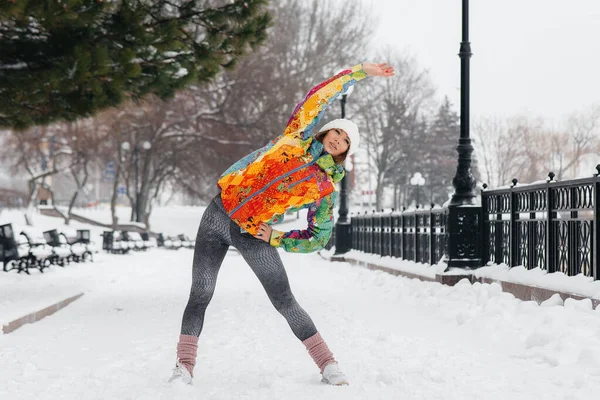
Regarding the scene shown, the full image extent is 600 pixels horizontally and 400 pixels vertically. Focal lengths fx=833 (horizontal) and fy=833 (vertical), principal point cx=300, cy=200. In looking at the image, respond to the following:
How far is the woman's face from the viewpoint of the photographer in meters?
5.03

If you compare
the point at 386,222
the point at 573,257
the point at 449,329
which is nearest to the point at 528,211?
the point at 573,257

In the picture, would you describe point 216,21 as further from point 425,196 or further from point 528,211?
point 425,196

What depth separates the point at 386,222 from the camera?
2083 cm

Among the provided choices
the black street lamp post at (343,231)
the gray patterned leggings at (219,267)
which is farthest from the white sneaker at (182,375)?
the black street lamp post at (343,231)

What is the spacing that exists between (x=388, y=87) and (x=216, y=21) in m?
46.9

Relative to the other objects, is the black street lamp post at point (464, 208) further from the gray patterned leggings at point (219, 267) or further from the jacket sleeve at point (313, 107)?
the jacket sleeve at point (313, 107)

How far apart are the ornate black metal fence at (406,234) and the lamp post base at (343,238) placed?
193 cm

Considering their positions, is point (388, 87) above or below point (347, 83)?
above

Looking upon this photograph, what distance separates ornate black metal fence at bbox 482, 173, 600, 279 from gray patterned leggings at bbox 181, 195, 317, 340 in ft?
14.1

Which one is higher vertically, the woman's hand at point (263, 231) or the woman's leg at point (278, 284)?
the woman's hand at point (263, 231)

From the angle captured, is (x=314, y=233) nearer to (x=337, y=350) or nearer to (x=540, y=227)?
(x=337, y=350)

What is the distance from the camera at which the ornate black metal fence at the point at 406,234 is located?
15.2 metres

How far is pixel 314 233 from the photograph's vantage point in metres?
5.11

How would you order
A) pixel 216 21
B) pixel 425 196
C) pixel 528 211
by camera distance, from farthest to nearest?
1. pixel 425 196
2. pixel 216 21
3. pixel 528 211
